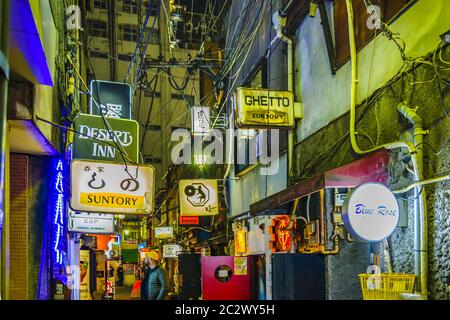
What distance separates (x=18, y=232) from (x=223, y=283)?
824 cm

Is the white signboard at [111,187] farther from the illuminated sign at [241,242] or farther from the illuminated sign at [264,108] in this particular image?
the illuminated sign at [241,242]

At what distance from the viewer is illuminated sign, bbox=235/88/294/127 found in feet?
36.0

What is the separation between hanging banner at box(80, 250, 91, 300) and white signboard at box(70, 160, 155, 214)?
25.0ft

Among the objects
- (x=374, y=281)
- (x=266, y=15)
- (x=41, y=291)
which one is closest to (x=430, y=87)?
(x=374, y=281)

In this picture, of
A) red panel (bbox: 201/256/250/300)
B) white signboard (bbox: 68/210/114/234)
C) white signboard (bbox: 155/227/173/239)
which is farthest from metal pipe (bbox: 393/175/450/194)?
white signboard (bbox: 155/227/173/239)

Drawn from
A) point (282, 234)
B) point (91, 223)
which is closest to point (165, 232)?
point (91, 223)

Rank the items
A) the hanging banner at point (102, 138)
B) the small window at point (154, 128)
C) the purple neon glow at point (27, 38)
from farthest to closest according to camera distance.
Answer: the small window at point (154, 128) < the hanging banner at point (102, 138) < the purple neon glow at point (27, 38)

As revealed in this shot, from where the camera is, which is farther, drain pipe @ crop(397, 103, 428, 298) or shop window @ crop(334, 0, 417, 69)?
shop window @ crop(334, 0, 417, 69)

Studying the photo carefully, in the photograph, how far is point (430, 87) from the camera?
664 cm

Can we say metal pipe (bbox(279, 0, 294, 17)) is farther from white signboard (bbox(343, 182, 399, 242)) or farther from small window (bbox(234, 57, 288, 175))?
white signboard (bbox(343, 182, 399, 242))

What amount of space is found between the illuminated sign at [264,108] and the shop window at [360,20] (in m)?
2.00

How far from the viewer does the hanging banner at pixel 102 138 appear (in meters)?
11.2

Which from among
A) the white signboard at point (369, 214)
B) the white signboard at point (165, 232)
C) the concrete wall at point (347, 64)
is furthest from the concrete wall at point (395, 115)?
the white signboard at point (165, 232)
